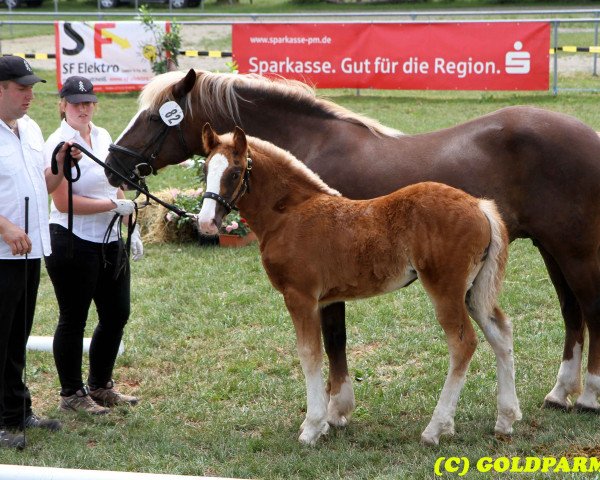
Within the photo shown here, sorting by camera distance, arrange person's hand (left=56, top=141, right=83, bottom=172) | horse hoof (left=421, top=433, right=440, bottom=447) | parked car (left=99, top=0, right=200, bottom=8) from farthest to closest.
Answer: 1. parked car (left=99, top=0, right=200, bottom=8)
2. person's hand (left=56, top=141, right=83, bottom=172)
3. horse hoof (left=421, top=433, right=440, bottom=447)

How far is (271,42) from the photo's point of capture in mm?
17281

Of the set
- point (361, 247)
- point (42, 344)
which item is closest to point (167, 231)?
point (42, 344)

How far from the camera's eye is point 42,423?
5281 mm

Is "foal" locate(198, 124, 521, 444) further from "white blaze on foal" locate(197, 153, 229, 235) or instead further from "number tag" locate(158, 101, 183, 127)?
"number tag" locate(158, 101, 183, 127)

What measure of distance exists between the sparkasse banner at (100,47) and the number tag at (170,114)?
41.5 ft

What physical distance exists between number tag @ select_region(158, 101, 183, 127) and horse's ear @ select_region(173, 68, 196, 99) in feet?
0.32

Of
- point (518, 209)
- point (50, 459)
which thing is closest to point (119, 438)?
point (50, 459)

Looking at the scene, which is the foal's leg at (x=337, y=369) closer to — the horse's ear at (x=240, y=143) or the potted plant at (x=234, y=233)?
the horse's ear at (x=240, y=143)

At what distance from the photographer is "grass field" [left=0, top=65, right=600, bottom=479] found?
4762 mm

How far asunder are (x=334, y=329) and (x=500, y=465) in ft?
4.38

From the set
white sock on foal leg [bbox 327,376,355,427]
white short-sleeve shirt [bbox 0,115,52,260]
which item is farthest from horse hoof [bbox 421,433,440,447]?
white short-sleeve shirt [bbox 0,115,52,260]

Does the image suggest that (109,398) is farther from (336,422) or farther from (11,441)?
(336,422)

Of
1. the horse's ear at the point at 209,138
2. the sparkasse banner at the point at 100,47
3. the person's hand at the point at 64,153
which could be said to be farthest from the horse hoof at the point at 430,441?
the sparkasse banner at the point at 100,47

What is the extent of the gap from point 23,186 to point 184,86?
136cm
